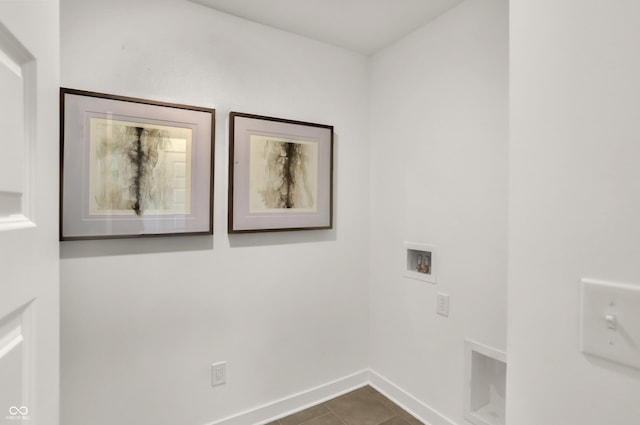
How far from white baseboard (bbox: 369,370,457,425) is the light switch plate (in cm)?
158

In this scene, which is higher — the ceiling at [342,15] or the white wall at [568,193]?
the ceiling at [342,15]

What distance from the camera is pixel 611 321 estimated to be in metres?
0.59

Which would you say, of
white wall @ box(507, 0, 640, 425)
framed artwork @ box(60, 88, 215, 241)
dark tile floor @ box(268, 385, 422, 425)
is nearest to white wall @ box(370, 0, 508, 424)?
dark tile floor @ box(268, 385, 422, 425)

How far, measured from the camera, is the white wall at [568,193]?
576 millimetres

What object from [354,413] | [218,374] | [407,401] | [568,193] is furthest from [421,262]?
[568,193]

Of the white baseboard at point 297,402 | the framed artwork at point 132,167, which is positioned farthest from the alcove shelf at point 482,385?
the framed artwork at point 132,167

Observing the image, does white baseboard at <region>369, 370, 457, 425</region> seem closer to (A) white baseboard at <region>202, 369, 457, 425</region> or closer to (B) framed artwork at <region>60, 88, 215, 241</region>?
(A) white baseboard at <region>202, 369, 457, 425</region>

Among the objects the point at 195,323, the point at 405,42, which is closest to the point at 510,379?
the point at 195,323

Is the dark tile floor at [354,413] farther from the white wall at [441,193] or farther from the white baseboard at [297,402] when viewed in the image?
the white wall at [441,193]

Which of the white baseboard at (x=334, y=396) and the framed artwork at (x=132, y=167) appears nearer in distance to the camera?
the framed artwork at (x=132, y=167)

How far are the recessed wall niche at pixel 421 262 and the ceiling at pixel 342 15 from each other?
1.38 metres

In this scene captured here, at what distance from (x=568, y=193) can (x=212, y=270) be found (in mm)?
1685

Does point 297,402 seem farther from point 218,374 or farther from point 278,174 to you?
point 278,174

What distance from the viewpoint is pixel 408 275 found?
7.01ft
